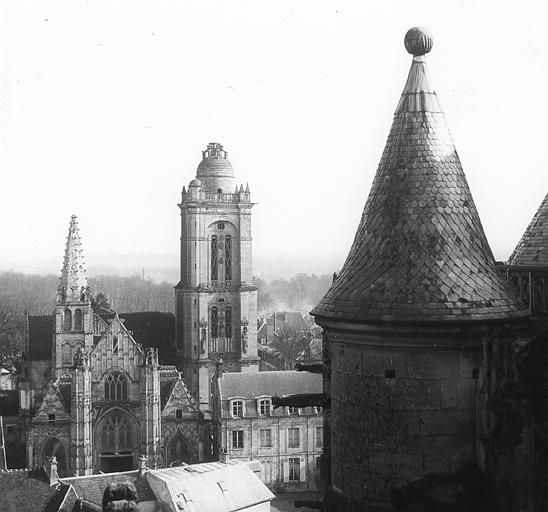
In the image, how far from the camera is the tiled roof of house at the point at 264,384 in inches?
2219

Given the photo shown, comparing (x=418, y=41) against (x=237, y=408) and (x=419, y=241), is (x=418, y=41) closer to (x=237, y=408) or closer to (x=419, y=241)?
(x=419, y=241)

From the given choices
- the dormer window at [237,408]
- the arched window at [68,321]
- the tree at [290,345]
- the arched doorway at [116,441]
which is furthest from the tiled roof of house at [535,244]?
the tree at [290,345]

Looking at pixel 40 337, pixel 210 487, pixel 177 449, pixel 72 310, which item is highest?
pixel 72 310

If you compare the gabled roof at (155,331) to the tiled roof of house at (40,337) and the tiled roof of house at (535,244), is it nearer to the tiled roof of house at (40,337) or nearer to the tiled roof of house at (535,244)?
the tiled roof of house at (40,337)

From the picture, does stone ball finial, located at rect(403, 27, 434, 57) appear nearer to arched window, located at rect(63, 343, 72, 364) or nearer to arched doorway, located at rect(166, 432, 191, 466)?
arched doorway, located at rect(166, 432, 191, 466)

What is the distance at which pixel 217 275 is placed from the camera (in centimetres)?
7381

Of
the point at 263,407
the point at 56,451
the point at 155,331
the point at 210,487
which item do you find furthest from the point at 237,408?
the point at 155,331

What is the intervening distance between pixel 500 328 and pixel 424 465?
5.58 feet

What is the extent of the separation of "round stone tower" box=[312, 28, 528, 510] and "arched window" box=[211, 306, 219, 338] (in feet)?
210

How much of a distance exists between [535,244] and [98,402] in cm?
5292

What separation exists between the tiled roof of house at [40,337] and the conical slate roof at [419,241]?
6347 centimetres

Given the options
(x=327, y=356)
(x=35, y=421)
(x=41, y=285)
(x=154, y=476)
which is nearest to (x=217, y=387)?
(x=35, y=421)

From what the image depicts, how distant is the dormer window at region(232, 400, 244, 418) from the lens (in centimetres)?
5559

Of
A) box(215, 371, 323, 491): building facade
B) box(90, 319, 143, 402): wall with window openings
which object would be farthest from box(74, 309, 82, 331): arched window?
box(215, 371, 323, 491): building facade
